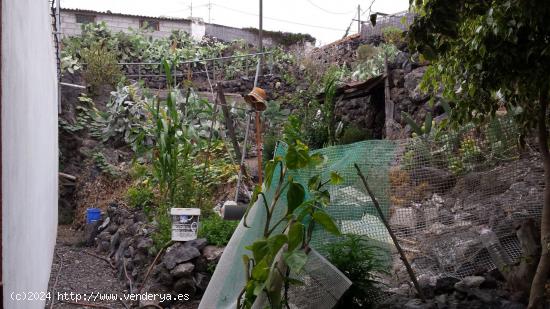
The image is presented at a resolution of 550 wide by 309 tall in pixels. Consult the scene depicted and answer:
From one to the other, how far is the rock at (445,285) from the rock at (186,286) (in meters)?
2.31

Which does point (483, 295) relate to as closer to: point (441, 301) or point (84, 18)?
point (441, 301)

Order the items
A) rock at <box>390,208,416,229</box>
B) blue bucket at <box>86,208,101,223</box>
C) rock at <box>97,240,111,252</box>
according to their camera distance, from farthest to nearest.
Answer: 1. blue bucket at <box>86,208,101,223</box>
2. rock at <box>97,240,111,252</box>
3. rock at <box>390,208,416,229</box>

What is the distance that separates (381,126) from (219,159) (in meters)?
2.84

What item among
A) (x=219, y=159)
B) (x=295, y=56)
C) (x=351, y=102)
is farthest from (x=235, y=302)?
(x=295, y=56)

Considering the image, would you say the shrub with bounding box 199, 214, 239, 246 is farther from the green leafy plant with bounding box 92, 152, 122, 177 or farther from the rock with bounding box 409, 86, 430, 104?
the rock with bounding box 409, 86, 430, 104

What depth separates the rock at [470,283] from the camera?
3166 mm

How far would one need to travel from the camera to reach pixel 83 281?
17.8 ft

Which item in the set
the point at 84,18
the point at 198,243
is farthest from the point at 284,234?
the point at 84,18

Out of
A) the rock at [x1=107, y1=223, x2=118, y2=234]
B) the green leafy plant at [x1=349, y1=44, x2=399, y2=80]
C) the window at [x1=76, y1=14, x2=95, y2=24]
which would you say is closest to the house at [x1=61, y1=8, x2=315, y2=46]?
the window at [x1=76, y1=14, x2=95, y2=24]

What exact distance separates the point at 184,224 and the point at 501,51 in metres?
3.32

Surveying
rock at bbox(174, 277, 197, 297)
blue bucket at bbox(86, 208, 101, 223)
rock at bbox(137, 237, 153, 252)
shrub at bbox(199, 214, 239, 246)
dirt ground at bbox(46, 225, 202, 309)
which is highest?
shrub at bbox(199, 214, 239, 246)

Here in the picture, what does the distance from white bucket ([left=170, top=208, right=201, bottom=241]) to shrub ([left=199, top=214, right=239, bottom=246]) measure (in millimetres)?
116

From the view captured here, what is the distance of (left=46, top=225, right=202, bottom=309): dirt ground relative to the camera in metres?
4.75

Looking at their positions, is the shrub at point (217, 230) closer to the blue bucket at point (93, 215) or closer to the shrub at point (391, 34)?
the blue bucket at point (93, 215)
